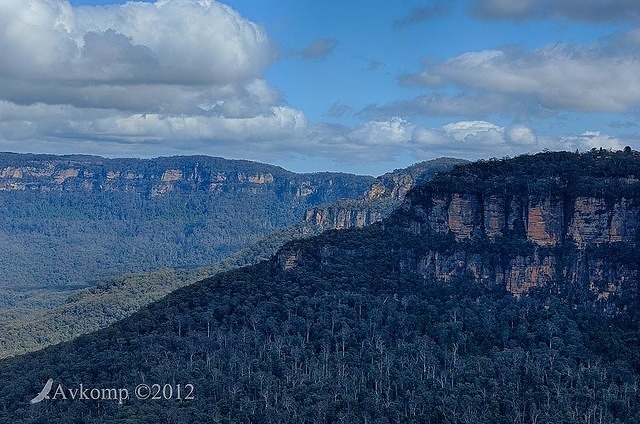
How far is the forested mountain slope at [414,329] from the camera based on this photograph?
6888 centimetres

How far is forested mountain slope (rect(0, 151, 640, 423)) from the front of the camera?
6888cm

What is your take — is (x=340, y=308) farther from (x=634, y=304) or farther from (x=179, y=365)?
(x=634, y=304)

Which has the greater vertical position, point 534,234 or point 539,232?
point 539,232

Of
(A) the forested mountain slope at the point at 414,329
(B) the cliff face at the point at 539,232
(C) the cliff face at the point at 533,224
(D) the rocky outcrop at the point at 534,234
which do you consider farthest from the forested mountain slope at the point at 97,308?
(B) the cliff face at the point at 539,232

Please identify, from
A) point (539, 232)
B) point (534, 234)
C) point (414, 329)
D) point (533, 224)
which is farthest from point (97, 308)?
point (539, 232)

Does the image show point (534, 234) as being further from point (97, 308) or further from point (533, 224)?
point (97, 308)

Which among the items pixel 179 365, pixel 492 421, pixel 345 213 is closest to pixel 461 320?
pixel 492 421

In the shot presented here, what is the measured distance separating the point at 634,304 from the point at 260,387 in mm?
37705

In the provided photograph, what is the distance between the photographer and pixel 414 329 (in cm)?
8431

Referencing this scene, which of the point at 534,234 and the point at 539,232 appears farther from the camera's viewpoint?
the point at 534,234

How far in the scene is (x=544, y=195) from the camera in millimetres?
89125

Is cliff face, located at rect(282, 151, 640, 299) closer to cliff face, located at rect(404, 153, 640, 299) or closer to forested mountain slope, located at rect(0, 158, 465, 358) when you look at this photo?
cliff face, located at rect(404, 153, 640, 299)

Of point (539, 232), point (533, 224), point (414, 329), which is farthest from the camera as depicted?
point (533, 224)

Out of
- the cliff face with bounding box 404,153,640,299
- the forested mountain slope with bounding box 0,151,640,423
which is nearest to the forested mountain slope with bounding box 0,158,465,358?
the forested mountain slope with bounding box 0,151,640,423
